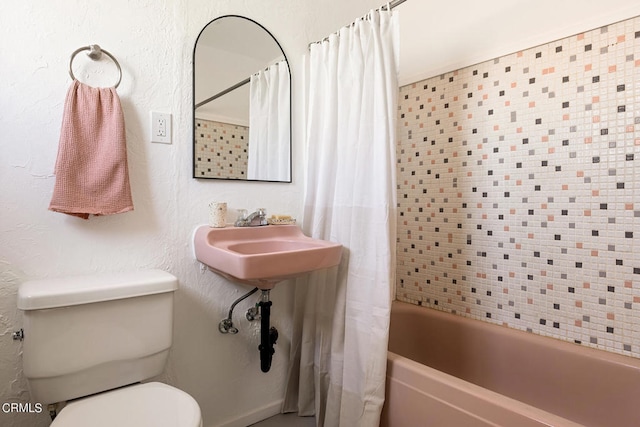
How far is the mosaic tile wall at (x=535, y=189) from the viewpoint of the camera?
1.39 m

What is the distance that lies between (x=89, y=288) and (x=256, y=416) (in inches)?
42.3

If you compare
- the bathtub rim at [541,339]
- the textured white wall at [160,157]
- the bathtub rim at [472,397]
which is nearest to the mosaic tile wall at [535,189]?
the bathtub rim at [541,339]

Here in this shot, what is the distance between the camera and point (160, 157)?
54.1 inches

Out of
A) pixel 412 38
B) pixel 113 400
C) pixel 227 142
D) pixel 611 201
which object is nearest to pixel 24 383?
pixel 113 400

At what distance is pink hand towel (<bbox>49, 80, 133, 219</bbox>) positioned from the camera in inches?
→ 44.0

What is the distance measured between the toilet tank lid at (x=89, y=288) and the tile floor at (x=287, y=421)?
95cm

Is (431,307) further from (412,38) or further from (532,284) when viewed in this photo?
(412,38)

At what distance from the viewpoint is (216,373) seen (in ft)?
5.05

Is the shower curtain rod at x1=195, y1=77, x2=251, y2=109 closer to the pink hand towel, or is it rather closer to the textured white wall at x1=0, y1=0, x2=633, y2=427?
the textured white wall at x1=0, y1=0, x2=633, y2=427

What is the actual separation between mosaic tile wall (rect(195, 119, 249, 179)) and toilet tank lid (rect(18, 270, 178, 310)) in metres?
0.49

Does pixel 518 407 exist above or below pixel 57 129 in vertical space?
below

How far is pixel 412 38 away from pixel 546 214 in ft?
4.27

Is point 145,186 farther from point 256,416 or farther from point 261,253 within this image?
point 256,416

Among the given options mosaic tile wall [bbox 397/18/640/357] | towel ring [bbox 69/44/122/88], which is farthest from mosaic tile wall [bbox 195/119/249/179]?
mosaic tile wall [bbox 397/18/640/357]
